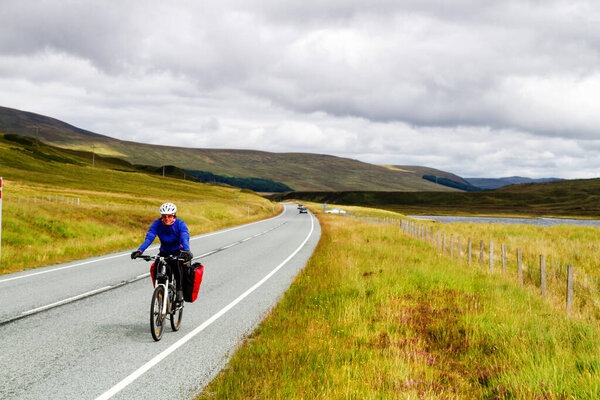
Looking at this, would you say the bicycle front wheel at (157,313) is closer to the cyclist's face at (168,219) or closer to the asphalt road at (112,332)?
the asphalt road at (112,332)

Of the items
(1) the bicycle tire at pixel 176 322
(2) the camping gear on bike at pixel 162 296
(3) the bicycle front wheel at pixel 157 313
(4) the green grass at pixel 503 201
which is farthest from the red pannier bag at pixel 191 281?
(4) the green grass at pixel 503 201

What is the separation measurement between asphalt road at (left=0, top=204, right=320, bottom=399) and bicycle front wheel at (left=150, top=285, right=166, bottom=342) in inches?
6.6

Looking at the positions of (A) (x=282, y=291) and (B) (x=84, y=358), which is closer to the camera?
(B) (x=84, y=358)

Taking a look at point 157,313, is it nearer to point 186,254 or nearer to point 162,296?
point 162,296

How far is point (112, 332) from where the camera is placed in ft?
23.0

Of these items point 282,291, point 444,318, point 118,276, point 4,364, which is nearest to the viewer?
point 4,364

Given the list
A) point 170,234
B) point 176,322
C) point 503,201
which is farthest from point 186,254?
point 503,201

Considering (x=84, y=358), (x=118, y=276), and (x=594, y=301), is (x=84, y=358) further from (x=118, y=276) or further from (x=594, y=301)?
(x=594, y=301)

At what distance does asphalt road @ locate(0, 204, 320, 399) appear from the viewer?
4969 mm

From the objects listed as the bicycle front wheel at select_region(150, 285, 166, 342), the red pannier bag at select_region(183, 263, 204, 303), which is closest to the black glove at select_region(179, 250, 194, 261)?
the red pannier bag at select_region(183, 263, 204, 303)

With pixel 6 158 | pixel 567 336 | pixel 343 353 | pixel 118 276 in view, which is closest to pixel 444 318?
pixel 567 336

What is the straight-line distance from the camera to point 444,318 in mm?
7484

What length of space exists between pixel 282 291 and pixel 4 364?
239 inches

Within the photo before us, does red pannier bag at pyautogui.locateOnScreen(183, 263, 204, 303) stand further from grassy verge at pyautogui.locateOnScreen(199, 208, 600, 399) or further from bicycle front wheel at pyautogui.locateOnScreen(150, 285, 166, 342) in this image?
grassy verge at pyautogui.locateOnScreen(199, 208, 600, 399)
